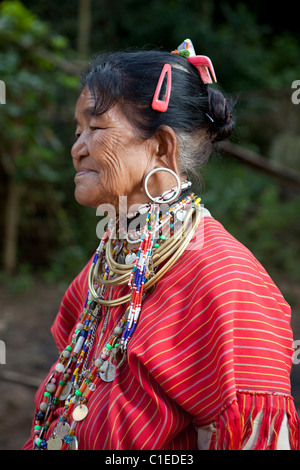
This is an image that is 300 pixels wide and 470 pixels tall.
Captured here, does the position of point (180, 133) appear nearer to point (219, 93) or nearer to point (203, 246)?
point (219, 93)

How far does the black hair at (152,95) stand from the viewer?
142 centimetres

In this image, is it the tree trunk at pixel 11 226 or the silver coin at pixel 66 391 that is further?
the tree trunk at pixel 11 226

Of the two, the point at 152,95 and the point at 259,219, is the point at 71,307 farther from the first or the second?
the point at 259,219

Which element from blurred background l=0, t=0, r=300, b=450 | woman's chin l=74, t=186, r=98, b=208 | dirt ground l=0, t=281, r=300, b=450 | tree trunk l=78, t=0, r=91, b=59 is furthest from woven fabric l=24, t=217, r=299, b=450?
tree trunk l=78, t=0, r=91, b=59

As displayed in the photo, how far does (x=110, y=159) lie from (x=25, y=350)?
128 inches

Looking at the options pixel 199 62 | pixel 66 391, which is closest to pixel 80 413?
pixel 66 391

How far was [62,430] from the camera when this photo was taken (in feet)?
4.73

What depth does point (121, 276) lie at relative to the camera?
1471 millimetres

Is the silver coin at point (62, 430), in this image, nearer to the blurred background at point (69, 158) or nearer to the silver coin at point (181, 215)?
the silver coin at point (181, 215)

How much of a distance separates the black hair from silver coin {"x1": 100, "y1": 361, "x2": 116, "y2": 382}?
2.13 ft

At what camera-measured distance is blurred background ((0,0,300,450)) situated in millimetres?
4336

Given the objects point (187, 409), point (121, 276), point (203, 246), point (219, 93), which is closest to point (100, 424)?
point (187, 409)

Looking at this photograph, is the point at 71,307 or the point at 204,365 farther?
the point at 71,307

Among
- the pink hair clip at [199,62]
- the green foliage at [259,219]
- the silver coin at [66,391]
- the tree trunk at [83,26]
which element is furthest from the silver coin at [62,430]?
the tree trunk at [83,26]
